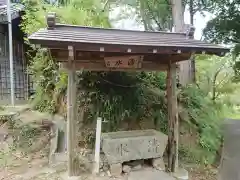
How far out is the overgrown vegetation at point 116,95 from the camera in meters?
6.28

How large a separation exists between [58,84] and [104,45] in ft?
12.1

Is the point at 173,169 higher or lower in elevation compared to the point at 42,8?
lower

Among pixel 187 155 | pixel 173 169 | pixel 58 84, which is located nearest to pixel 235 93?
pixel 187 155

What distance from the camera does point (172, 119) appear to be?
5.24 meters

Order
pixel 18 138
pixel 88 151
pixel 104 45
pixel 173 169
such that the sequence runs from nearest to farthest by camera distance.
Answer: pixel 104 45 < pixel 173 169 < pixel 88 151 < pixel 18 138

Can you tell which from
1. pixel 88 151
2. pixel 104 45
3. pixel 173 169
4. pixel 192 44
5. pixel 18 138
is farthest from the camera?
pixel 18 138

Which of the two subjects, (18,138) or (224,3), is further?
(224,3)

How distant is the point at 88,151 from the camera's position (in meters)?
5.58

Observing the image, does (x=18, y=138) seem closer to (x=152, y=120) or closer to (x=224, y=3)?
(x=152, y=120)

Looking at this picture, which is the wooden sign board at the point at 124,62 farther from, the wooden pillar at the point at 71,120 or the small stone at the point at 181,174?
the small stone at the point at 181,174

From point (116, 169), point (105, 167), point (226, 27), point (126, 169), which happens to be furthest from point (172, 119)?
point (226, 27)

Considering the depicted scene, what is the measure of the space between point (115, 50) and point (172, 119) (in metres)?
2.06

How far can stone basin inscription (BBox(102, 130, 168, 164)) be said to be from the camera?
4738 millimetres

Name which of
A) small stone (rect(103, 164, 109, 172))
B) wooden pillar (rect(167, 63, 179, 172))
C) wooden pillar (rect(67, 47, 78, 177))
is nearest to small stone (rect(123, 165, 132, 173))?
small stone (rect(103, 164, 109, 172))
